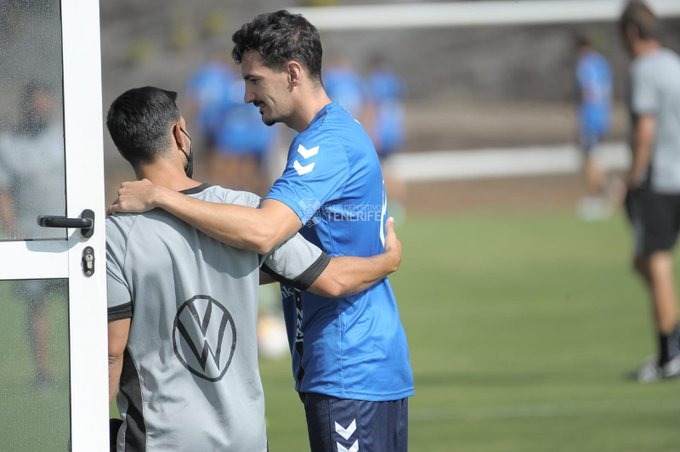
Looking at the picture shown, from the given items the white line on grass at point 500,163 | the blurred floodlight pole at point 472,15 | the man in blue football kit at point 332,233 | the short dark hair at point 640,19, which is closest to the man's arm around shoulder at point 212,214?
the man in blue football kit at point 332,233

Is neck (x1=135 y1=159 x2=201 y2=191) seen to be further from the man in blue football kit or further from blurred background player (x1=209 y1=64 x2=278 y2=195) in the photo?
blurred background player (x1=209 y1=64 x2=278 y2=195)

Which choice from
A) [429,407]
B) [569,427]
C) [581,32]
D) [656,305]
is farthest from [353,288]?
[581,32]

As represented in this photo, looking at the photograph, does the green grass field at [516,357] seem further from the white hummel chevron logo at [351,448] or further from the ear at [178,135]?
the white hummel chevron logo at [351,448]

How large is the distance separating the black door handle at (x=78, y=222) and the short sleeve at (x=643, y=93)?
5754 millimetres

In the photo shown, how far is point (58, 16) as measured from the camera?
3.56m

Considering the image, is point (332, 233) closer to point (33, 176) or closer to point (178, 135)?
point (178, 135)

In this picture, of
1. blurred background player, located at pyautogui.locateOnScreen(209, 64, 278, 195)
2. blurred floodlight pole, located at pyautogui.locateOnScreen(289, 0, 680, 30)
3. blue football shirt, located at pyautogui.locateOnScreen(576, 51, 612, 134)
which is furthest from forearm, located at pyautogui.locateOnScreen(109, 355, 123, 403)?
blue football shirt, located at pyautogui.locateOnScreen(576, 51, 612, 134)

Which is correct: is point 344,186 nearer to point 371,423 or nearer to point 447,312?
point 371,423

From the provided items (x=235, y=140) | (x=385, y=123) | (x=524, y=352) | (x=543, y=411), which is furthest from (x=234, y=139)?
(x=543, y=411)

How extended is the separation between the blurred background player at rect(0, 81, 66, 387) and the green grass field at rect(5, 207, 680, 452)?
117 millimetres

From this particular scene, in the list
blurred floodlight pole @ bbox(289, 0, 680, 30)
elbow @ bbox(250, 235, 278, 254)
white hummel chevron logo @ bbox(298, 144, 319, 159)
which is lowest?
elbow @ bbox(250, 235, 278, 254)

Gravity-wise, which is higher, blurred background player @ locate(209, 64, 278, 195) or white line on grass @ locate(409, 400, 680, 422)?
blurred background player @ locate(209, 64, 278, 195)

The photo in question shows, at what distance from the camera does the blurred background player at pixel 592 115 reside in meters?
19.7

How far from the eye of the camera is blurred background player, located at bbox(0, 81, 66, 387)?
3.59 meters
